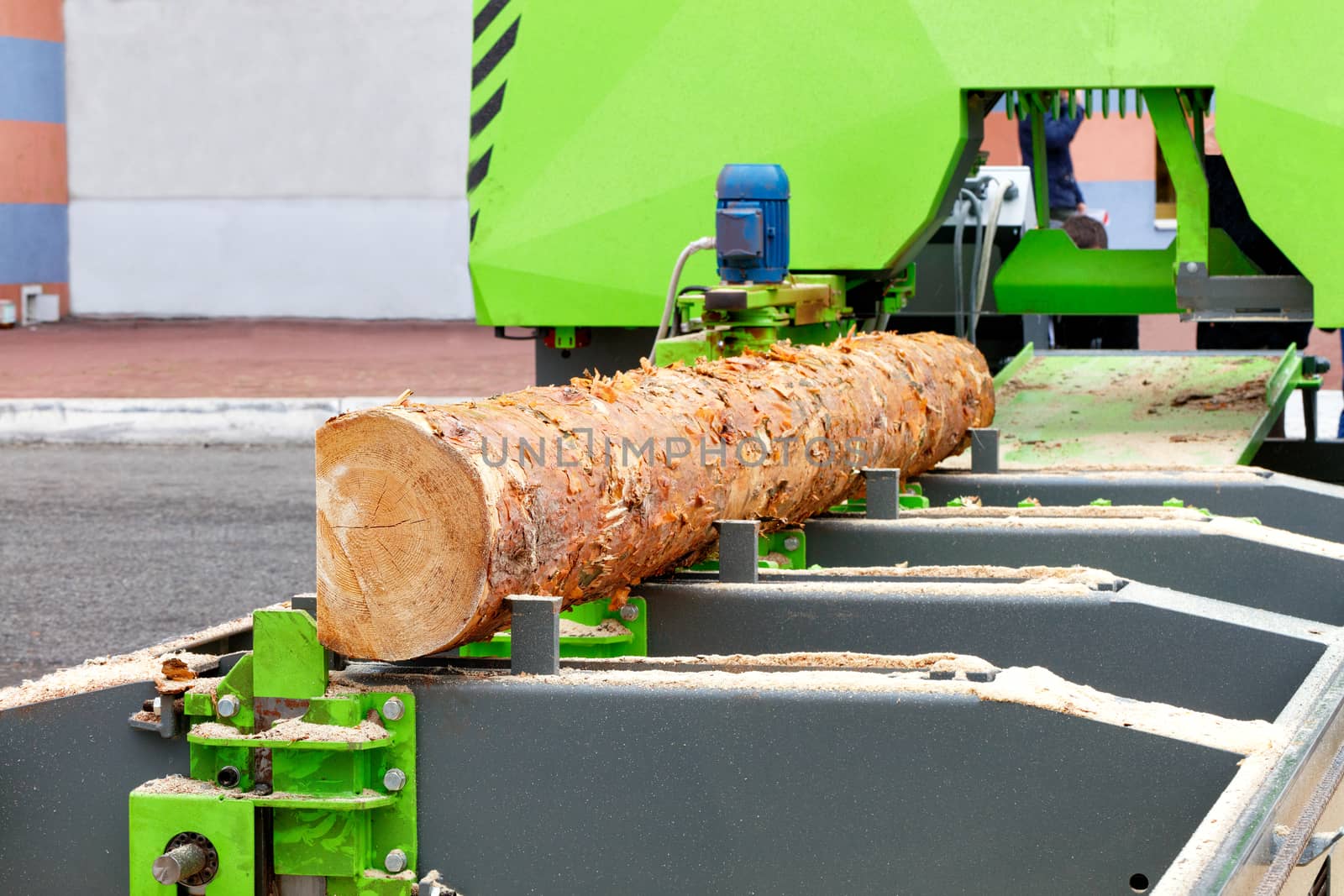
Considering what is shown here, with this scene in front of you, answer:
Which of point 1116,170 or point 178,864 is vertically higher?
point 1116,170

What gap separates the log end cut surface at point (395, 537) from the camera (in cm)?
229

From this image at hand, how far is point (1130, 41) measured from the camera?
4.02 metres

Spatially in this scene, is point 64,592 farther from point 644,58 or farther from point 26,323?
point 26,323

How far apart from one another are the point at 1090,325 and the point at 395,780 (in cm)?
605

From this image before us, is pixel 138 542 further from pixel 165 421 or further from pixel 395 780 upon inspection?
pixel 395 780

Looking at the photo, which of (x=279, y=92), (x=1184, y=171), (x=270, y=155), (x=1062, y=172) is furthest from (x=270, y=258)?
(x=1184, y=171)

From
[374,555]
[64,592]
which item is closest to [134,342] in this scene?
[64,592]

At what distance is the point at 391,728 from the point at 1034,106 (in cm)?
304

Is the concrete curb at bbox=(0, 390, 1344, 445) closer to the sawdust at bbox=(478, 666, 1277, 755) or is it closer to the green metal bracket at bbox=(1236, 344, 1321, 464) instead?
the green metal bracket at bbox=(1236, 344, 1321, 464)

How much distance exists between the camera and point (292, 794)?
7.47 feet

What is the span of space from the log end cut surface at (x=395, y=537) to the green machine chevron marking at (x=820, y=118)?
218cm

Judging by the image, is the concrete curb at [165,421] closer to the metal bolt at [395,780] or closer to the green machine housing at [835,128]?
the green machine housing at [835,128]

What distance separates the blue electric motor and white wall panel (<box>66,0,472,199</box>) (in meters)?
13.0

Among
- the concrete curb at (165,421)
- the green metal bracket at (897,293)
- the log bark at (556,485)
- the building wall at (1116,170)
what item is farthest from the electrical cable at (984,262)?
the building wall at (1116,170)
